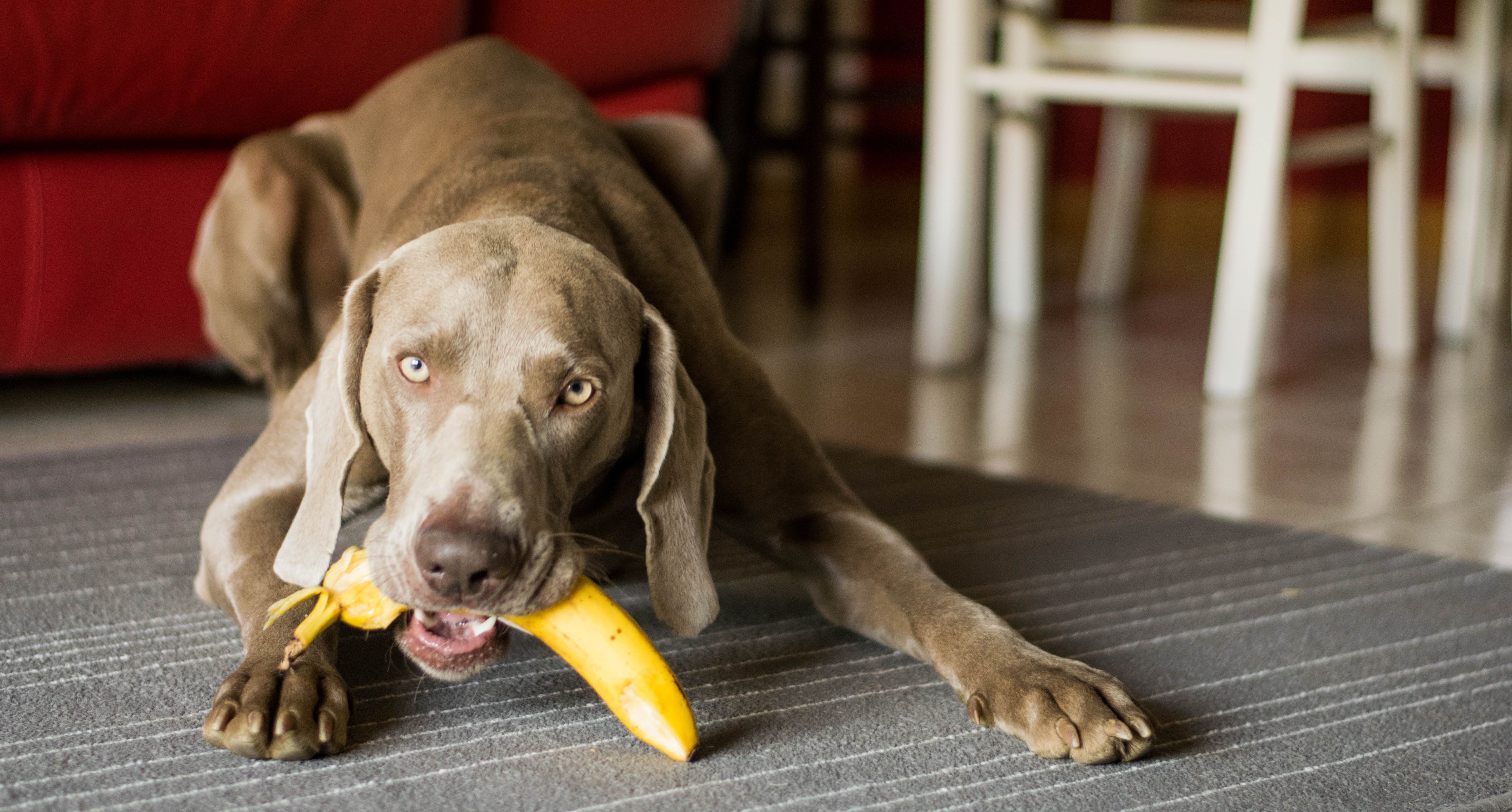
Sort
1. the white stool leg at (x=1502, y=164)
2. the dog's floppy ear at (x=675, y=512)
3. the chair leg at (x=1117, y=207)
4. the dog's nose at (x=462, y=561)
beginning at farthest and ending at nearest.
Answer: the chair leg at (x=1117, y=207)
the white stool leg at (x=1502, y=164)
the dog's floppy ear at (x=675, y=512)
the dog's nose at (x=462, y=561)

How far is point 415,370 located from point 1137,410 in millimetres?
2180

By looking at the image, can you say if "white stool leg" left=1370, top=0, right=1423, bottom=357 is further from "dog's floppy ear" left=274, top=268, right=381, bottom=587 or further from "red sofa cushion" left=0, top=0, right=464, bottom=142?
"dog's floppy ear" left=274, top=268, right=381, bottom=587

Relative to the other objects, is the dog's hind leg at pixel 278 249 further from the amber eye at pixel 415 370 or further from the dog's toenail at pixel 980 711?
the dog's toenail at pixel 980 711

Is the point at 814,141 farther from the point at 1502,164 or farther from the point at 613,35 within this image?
the point at 1502,164

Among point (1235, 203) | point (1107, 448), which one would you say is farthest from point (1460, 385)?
point (1107, 448)

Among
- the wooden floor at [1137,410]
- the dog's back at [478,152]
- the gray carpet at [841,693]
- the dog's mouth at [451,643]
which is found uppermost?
the dog's back at [478,152]

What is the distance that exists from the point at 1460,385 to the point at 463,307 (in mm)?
2964

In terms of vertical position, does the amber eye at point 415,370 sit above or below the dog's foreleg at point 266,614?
above

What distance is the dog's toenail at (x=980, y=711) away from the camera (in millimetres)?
1504

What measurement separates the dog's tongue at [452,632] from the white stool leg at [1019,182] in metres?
2.96

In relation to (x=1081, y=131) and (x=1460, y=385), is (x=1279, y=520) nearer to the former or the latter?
(x=1460, y=385)

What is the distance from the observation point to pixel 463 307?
4.87 feet

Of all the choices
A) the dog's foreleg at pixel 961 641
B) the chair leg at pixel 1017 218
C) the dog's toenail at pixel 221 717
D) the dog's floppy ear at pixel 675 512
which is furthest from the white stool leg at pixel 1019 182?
the dog's toenail at pixel 221 717

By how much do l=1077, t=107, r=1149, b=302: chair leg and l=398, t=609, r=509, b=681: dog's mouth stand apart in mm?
3759
